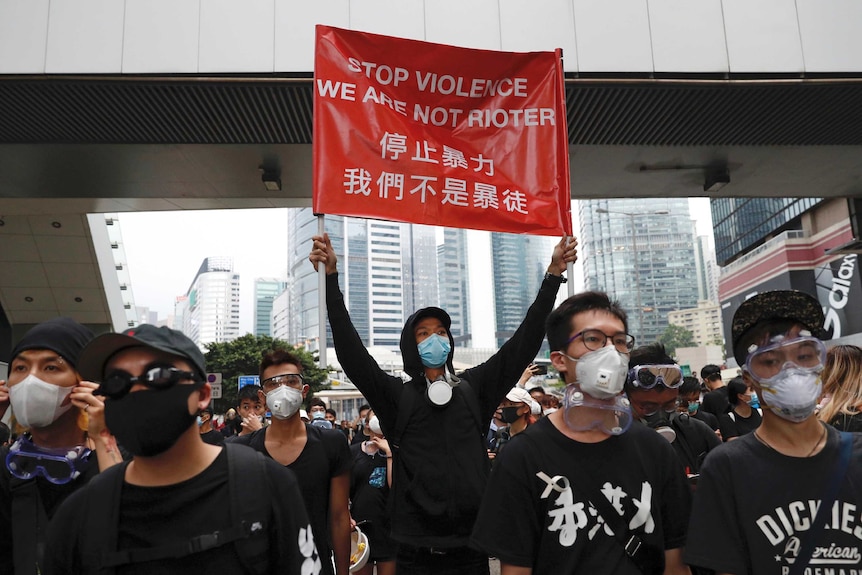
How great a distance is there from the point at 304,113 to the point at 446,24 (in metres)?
2.02

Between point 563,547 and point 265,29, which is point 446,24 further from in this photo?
point 563,547

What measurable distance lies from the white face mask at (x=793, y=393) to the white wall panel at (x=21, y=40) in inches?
291

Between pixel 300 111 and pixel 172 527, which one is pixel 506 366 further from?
pixel 300 111

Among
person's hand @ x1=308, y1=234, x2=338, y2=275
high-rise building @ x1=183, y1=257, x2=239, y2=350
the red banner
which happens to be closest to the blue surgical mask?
person's hand @ x1=308, y1=234, x2=338, y2=275

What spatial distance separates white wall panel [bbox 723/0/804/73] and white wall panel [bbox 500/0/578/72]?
1771 millimetres

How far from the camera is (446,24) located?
696 cm

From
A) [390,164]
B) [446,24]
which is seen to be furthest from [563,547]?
[446,24]

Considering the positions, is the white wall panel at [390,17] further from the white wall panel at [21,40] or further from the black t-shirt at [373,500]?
the black t-shirt at [373,500]

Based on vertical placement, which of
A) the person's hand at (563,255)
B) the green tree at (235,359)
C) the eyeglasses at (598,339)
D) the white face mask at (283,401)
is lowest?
the white face mask at (283,401)

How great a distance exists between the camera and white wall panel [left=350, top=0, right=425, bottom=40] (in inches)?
269

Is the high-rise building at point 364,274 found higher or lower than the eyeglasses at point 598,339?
higher

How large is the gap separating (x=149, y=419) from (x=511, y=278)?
163 m

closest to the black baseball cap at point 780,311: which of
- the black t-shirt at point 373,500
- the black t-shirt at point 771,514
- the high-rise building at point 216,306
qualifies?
the black t-shirt at point 771,514

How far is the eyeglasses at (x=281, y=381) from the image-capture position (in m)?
4.30
